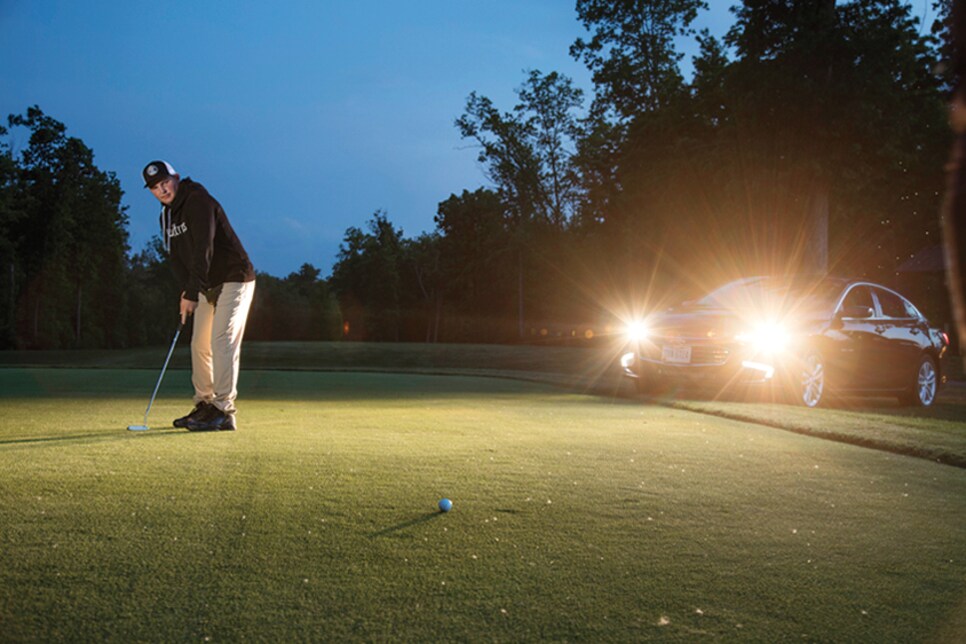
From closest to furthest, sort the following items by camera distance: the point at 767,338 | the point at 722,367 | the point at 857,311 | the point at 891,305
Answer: the point at 857,311, the point at 767,338, the point at 722,367, the point at 891,305

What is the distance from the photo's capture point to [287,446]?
614cm

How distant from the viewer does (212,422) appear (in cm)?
718

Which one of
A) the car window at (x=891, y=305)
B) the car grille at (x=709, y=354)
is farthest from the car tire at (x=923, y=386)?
the car grille at (x=709, y=354)

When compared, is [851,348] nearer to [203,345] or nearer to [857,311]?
[857,311]

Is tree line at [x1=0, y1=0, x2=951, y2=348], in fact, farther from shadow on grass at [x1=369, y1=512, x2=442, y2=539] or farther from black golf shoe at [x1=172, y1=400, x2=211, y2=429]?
black golf shoe at [x1=172, y1=400, x2=211, y2=429]

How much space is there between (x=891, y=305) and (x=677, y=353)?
359cm

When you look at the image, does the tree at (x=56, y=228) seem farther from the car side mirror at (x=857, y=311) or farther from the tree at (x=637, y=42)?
the car side mirror at (x=857, y=311)

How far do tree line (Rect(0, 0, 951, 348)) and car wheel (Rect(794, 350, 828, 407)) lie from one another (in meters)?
6.24

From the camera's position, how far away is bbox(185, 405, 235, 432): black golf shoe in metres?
7.16

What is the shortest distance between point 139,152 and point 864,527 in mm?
185321

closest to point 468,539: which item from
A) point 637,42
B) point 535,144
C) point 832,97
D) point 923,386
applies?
point 923,386

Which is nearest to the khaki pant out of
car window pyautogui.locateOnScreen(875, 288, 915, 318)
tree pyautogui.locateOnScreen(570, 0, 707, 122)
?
car window pyautogui.locateOnScreen(875, 288, 915, 318)

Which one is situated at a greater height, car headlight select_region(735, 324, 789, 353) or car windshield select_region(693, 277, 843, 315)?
car windshield select_region(693, 277, 843, 315)

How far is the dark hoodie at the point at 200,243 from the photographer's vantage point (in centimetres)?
705
